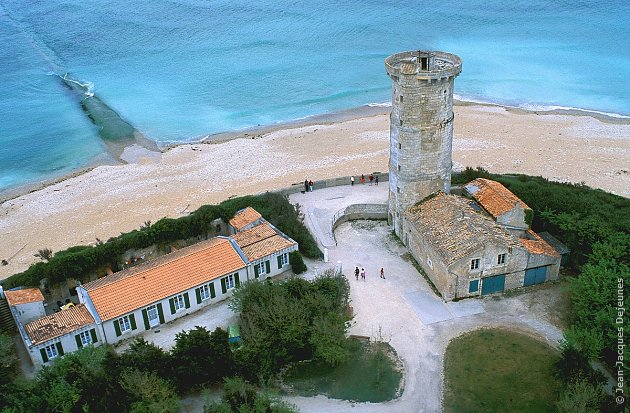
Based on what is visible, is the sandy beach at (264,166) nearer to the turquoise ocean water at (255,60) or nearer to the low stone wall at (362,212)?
the turquoise ocean water at (255,60)

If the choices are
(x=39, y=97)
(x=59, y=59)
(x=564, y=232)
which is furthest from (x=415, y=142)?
(x=59, y=59)

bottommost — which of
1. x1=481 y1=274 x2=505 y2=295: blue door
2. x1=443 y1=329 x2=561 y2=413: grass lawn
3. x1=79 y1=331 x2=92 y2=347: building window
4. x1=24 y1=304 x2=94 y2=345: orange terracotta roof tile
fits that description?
x1=443 y1=329 x2=561 y2=413: grass lawn

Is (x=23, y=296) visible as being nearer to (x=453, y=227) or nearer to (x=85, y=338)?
(x=85, y=338)

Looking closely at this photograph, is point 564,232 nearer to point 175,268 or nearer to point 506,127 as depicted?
point 175,268

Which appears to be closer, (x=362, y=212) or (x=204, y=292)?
(x=204, y=292)

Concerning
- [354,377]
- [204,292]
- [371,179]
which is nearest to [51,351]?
[204,292]

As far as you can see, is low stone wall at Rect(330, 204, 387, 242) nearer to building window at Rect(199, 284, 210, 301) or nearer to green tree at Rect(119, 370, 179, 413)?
building window at Rect(199, 284, 210, 301)

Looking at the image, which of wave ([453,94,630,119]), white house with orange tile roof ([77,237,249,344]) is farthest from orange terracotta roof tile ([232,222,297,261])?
wave ([453,94,630,119])
